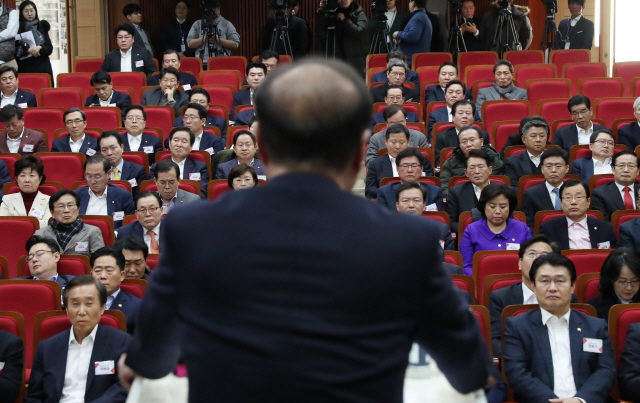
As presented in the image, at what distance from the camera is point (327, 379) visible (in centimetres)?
73

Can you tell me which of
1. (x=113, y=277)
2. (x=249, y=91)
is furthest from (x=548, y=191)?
(x=249, y=91)

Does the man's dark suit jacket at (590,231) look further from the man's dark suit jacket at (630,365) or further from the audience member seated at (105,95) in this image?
the audience member seated at (105,95)

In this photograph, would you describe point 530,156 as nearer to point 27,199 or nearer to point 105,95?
point 27,199

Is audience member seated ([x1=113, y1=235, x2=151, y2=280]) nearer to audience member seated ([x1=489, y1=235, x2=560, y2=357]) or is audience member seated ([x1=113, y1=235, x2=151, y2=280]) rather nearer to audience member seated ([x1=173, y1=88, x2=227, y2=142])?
audience member seated ([x1=489, y1=235, x2=560, y2=357])

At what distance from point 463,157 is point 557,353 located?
244 centimetres

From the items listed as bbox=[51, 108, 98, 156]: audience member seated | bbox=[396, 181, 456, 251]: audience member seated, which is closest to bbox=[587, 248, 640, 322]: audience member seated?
bbox=[396, 181, 456, 251]: audience member seated

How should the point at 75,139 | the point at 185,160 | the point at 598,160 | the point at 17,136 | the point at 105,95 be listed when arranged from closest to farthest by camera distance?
1. the point at 598,160
2. the point at 185,160
3. the point at 75,139
4. the point at 17,136
5. the point at 105,95

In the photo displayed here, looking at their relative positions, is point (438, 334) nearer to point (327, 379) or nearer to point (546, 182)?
point (327, 379)

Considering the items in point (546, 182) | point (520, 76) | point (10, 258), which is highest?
point (520, 76)

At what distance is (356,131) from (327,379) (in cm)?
24

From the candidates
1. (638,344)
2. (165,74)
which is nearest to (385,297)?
(638,344)

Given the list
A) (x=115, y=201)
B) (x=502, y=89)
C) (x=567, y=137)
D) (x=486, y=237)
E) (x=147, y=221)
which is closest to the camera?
(x=486, y=237)

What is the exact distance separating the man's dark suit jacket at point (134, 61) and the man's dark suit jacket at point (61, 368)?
17.7 feet

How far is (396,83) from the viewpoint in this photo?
7.08 m
